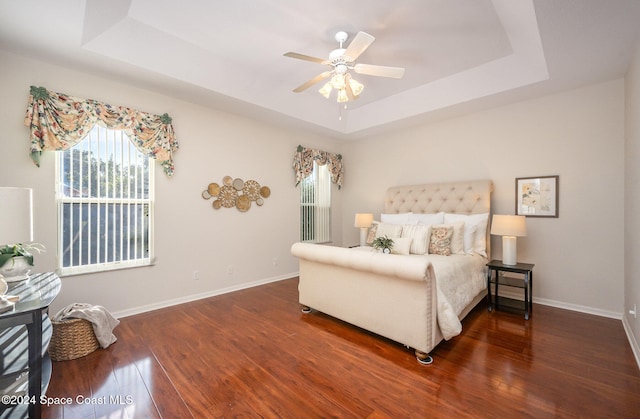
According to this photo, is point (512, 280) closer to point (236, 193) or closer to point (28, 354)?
point (236, 193)

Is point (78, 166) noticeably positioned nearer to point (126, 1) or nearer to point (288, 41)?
point (126, 1)

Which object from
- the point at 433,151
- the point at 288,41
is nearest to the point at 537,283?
the point at 433,151

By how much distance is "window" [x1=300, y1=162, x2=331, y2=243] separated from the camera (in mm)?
5074

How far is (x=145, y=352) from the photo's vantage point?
230cm

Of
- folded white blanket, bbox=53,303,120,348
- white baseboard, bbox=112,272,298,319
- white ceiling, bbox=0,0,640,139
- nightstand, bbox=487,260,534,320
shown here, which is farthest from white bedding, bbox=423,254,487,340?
folded white blanket, bbox=53,303,120,348

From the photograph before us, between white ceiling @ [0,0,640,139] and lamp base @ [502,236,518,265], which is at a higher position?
white ceiling @ [0,0,640,139]

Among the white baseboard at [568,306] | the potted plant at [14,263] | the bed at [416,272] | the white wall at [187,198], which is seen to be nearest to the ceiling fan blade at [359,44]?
the bed at [416,272]

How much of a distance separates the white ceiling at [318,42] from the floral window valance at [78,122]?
0.35 m

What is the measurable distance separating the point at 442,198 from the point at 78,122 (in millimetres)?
Answer: 4493

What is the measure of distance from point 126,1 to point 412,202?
4.07 metres

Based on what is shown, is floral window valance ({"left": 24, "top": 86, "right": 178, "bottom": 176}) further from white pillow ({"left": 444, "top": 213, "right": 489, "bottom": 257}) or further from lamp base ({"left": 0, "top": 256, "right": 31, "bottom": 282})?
white pillow ({"left": 444, "top": 213, "right": 489, "bottom": 257})

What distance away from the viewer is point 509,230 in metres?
3.16

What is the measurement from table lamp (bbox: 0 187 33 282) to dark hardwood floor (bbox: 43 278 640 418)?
105cm

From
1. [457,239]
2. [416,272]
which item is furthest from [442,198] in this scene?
[416,272]
